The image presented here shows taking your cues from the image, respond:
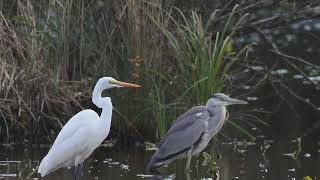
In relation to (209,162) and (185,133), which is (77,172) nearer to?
(185,133)

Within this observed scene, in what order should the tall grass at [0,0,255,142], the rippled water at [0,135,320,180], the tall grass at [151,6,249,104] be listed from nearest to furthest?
the rippled water at [0,135,320,180], the tall grass at [151,6,249,104], the tall grass at [0,0,255,142]

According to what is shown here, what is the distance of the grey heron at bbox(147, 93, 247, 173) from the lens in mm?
→ 9422

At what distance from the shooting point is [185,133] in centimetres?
953

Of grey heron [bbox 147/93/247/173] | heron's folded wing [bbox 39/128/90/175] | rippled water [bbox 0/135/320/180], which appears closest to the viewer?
heron's folded wing [bbox 39/128/90/175]

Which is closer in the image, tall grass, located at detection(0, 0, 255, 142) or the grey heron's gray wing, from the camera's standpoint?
the grey heron's gray wing

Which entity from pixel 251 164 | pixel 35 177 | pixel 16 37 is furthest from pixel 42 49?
pixel 251 164

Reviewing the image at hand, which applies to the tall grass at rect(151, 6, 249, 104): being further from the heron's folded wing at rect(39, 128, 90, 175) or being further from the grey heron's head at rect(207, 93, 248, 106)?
the heron's folded wing at rect(39, 128, 90, 175)

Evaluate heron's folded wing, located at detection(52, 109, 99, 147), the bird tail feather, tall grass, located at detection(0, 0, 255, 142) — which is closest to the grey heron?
heron's folded wing, located at detection(52, 109, 99, 147)

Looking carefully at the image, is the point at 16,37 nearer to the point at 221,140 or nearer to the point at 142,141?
the point at 142,141

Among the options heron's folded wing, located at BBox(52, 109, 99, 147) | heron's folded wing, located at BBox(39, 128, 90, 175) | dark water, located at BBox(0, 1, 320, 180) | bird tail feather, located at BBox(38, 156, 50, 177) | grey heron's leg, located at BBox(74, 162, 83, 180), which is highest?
heron's folded wing, located at BBox(52, 109, 99, 147)

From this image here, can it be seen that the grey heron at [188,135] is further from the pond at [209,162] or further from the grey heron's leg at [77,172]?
the grey heron's leg at [77,172]

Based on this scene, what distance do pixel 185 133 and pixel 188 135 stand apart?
0.04 metres

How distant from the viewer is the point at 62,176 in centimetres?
1007

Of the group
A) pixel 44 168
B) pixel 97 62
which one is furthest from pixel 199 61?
pixel 44 168
